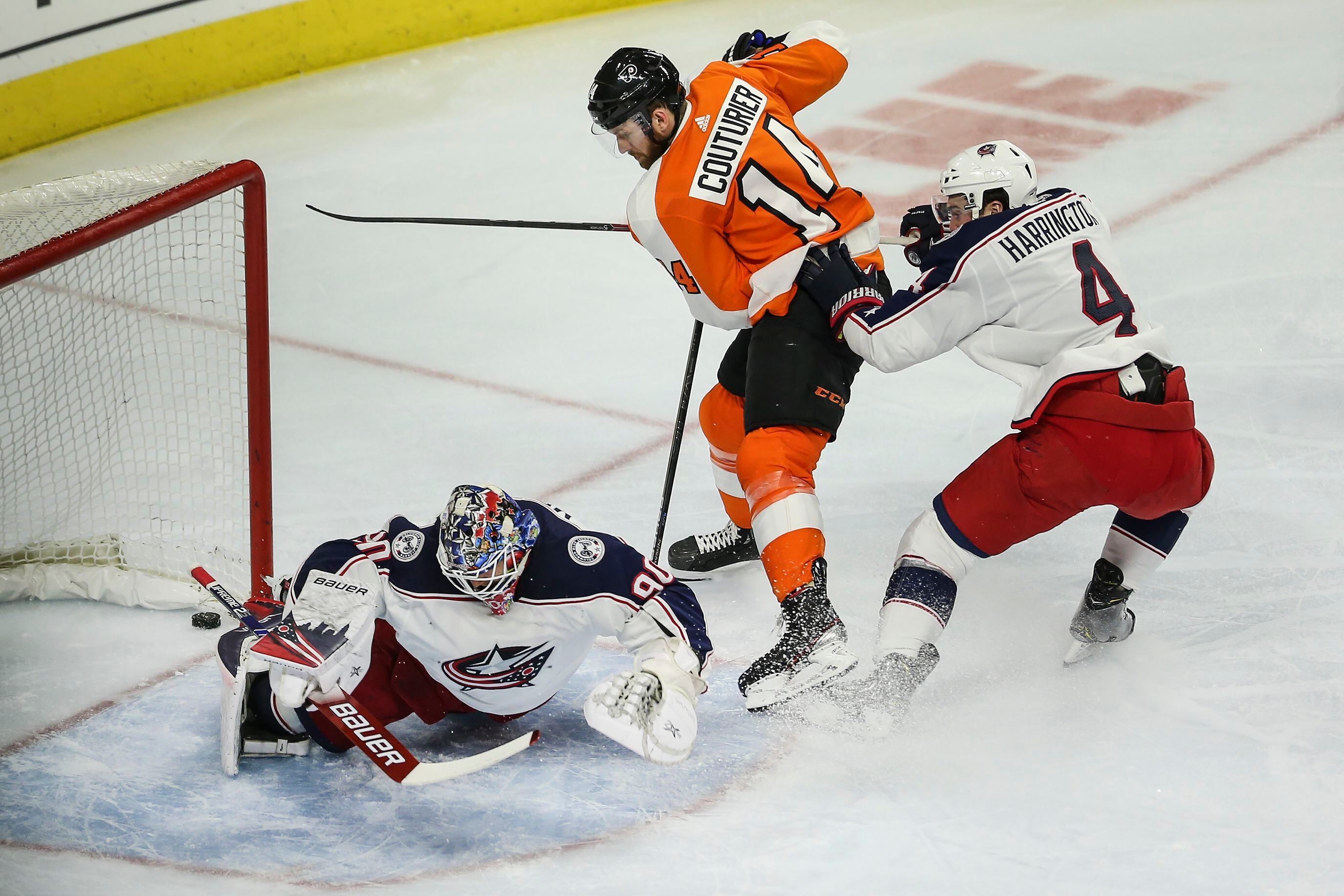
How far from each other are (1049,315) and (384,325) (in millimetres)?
2587

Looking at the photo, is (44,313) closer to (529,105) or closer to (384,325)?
(384,325)

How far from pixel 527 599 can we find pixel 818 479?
145 cm

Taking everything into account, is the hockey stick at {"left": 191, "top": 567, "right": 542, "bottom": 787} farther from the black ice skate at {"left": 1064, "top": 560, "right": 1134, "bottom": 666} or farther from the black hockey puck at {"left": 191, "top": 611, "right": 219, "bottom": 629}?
the black ice skate at {"left": 1064, "top": 560, "right": 1134, "bottom": 666}

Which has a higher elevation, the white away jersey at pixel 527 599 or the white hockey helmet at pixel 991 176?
the white hockey helmet at pixel 991 176

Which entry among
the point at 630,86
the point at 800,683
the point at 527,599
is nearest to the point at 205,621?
the point at 527,599

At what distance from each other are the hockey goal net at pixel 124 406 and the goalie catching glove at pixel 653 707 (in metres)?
1.12

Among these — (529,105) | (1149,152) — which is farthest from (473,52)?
(1149,152)

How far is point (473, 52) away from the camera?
6586 millimetres

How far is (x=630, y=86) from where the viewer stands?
104 inches

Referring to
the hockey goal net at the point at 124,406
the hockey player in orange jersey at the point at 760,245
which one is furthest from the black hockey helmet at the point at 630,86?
the hockey goal net at the point at 124,406

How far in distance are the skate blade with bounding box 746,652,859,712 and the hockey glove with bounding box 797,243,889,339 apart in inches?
25.8

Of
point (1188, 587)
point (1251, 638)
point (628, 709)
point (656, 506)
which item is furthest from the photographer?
point (656, 506)

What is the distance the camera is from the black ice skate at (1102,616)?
2744 millimetres

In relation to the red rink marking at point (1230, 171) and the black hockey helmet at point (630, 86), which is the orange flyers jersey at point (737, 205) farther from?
the red rink marking at point (1230, 171)
